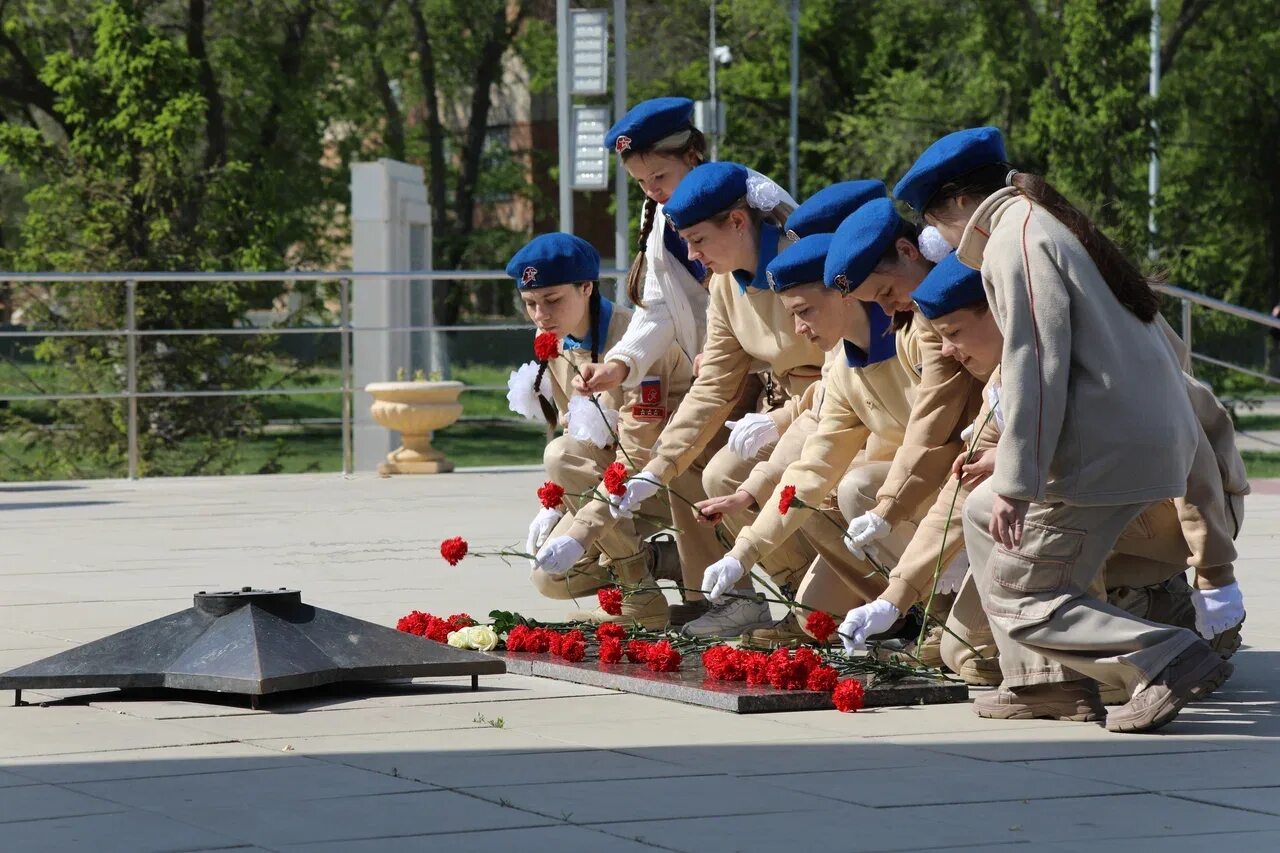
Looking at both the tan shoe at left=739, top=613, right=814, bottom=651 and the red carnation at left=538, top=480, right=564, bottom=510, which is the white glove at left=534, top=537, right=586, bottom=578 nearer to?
the red carnation at left=538, top=480, right=564, bottom=510

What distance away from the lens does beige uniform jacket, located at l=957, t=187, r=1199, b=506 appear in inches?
181

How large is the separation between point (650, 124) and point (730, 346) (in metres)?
0.80

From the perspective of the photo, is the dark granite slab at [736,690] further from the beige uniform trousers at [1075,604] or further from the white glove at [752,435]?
the white glove at [752,435]

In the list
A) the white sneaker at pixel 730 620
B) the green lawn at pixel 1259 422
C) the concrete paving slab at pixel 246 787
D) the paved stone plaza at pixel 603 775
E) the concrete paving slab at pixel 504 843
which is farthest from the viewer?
the green lawn at pixel 1259 422

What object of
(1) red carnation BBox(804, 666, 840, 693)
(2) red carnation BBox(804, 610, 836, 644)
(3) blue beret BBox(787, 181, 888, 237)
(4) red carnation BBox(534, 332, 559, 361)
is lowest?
(1) red carnation BBox(804, 666, 840, 693)

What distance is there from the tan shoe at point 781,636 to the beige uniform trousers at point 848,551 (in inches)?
3.7

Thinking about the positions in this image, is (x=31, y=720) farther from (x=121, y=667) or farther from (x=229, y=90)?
(x=229, y=90)

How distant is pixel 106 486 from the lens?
43.3ft

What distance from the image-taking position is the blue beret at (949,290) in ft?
16.4

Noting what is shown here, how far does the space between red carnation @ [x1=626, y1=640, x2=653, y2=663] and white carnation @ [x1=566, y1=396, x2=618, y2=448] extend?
929mm

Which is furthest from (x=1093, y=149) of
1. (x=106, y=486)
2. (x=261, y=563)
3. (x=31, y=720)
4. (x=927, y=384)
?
(x=31, y=720)

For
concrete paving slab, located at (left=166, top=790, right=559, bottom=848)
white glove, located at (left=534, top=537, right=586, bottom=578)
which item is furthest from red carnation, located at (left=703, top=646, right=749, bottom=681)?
concrete paving slab, located at (left=166, top=790, right=559, bottom=848)

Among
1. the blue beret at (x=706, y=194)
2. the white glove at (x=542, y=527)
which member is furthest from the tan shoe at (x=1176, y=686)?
the white glove at (x=542, y=527)

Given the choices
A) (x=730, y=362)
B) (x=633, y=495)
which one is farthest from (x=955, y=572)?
(x=730, y=362)
